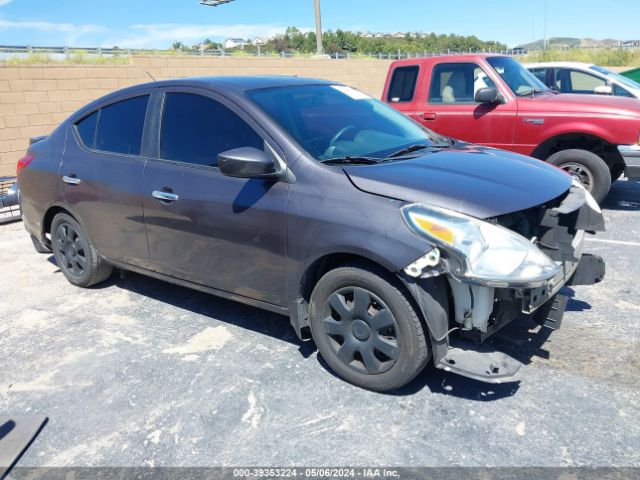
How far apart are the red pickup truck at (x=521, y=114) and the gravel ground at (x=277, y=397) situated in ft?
8.48

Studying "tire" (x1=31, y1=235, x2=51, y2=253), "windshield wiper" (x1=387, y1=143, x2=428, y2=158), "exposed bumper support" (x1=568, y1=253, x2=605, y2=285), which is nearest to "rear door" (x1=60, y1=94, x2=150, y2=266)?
"tire" (x1=31, y1=235, x2=51, y2=253)

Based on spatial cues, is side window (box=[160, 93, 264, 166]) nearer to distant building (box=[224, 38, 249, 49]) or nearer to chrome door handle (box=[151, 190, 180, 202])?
chrome door handle (box=[151, 190, 180, 202])

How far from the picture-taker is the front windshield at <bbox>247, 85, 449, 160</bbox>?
3.43 meters

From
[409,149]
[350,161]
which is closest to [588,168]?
[409,149]

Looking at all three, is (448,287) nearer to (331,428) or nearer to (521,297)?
(521,297)

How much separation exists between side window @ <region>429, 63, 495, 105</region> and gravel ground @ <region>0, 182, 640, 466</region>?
11.6 feet

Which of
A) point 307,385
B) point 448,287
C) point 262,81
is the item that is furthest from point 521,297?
point 262,81

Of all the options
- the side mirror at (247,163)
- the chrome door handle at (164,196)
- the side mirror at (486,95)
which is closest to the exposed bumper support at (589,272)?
the side mirror at (247,163)

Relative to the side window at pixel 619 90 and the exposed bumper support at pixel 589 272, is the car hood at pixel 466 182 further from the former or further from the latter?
the side window at pixel 619 90

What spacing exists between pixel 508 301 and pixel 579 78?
8.30m

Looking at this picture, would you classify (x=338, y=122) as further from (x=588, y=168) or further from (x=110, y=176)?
(x=588, y=168)

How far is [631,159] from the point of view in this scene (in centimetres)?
633

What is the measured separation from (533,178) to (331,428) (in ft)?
5.90

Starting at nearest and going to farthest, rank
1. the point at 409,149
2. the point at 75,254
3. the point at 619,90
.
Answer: the point at 409,149, the point at 75,254, the point at 619,90
